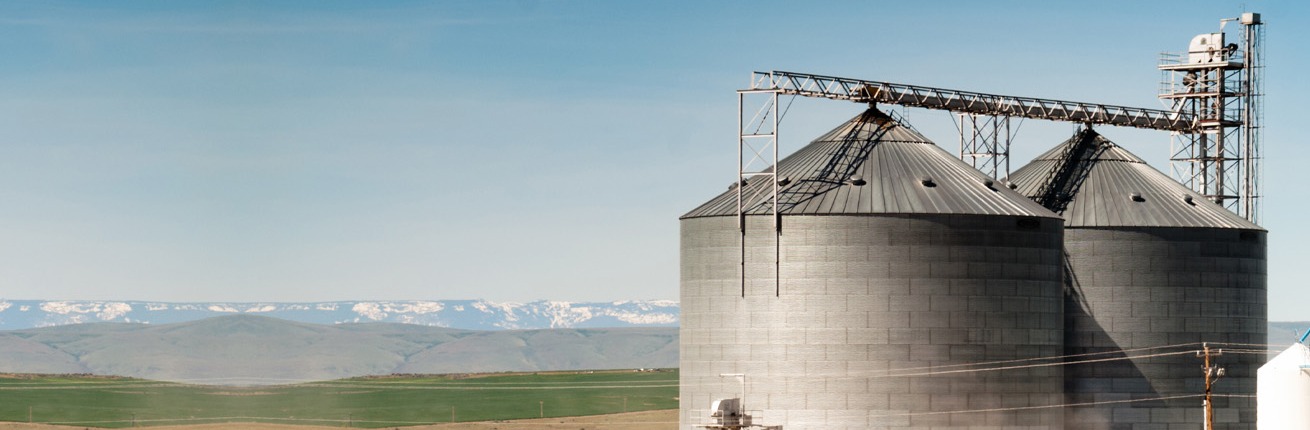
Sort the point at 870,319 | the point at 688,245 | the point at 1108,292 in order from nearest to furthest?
the point at 870,319 < the point at 688,245 < the point at 1108,292

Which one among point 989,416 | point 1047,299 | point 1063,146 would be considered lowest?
point 989,416

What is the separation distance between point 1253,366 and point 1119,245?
11.7m

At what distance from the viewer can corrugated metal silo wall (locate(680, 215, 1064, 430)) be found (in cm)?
8856

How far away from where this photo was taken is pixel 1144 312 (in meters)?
101

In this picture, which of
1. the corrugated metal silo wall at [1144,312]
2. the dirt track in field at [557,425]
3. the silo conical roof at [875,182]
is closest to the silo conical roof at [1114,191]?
the corrugated metal silo wall at [1144,312]

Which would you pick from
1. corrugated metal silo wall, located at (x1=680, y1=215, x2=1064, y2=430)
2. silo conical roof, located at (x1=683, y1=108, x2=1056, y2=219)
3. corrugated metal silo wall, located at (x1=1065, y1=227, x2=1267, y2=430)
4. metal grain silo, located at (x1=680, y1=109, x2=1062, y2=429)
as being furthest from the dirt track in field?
corrugated metal silo wall, located at (x1=1065, y1=227, x2=1267, y2=430)

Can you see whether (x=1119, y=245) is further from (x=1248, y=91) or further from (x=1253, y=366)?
(x=1248, y=91)

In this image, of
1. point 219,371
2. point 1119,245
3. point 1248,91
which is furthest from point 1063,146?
point 219,371

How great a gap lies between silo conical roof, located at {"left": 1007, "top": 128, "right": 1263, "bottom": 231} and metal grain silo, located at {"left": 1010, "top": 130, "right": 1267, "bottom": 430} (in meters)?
0.13

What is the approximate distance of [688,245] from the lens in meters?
94.6

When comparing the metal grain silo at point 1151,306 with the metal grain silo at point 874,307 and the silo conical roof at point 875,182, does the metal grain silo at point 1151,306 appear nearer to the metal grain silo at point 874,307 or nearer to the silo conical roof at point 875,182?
the metal grain silo at point 874,307

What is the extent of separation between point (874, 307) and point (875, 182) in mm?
7333

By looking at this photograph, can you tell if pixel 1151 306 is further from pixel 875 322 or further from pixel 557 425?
pixel 557 425

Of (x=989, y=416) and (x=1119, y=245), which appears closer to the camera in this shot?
(x=989, y=416)
